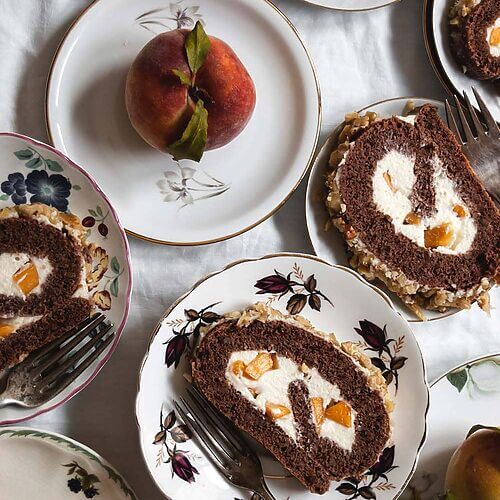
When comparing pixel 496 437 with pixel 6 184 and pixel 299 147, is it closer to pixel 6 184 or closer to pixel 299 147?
pixel 299 147

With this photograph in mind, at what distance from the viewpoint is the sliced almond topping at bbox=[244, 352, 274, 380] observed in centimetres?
136

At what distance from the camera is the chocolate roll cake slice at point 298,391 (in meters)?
1.35

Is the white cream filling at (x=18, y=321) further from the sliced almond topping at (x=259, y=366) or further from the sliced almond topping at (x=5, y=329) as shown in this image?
the sliced almond topping at (x=259, y=366)

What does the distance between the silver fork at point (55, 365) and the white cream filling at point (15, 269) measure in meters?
0.10

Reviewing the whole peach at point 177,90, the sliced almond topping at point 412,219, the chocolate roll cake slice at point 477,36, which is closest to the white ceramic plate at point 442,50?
the chocolate roll cake slice at point 477,36

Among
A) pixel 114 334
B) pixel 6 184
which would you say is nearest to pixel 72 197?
pixel 6 184

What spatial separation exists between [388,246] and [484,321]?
297 mm

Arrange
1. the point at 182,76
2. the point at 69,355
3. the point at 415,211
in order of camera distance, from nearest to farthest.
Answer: the point at 182,76
the point at 69,355
the point at 415,211

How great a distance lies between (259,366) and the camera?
136 centimetres

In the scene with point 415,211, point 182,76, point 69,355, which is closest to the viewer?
point 182,76

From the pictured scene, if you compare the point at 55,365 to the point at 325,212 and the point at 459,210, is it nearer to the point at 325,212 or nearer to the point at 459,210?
the point at 325,212

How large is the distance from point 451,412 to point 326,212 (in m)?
0.47

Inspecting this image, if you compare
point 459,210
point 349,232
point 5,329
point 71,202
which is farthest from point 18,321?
point 459,210

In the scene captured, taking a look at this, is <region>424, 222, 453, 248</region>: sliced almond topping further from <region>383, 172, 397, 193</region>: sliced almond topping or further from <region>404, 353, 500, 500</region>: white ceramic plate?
<region>404, 353, 500, 500</region>: white ceramic plate
